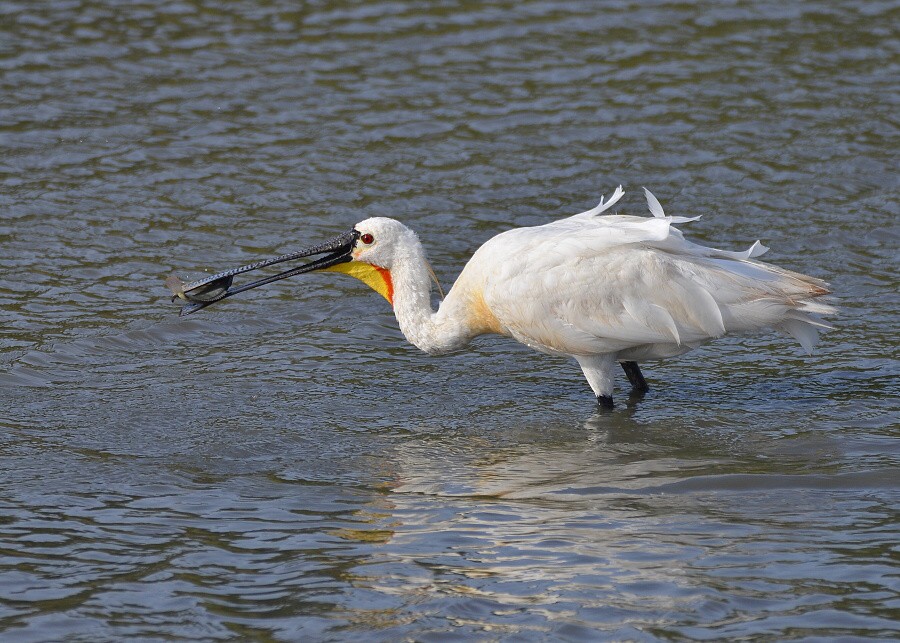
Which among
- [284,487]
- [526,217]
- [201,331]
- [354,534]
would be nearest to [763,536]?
[354,534]

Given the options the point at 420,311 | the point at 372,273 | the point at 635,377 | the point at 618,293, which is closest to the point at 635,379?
the point at 635,377

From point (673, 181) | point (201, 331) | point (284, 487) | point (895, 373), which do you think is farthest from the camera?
point (673, 181)

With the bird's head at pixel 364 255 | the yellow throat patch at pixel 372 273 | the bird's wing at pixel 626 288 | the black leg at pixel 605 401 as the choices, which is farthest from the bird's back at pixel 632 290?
the yellow throat patch at pixel 372 273

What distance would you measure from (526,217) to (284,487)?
17.4ft

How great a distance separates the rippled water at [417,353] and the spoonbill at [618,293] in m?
0.49

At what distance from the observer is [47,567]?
6586 mm

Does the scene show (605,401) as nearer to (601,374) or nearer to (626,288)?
(601,374)

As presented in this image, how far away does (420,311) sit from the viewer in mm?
9211

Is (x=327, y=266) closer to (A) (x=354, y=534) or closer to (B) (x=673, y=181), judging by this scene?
(A) (x=354, y=534)

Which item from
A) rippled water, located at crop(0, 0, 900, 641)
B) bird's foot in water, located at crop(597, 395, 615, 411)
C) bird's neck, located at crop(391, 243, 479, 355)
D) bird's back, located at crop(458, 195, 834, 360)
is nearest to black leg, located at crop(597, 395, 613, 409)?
bird's foot in water, located at crop(597, 395, 615, 411)

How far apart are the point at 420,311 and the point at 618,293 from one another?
131 centimetres

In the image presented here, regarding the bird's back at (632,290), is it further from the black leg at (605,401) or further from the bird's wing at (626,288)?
the black leg at (605,401)

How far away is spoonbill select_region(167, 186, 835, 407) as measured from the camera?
8.54 metres

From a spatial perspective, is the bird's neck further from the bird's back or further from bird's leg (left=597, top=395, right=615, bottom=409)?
bird's leg (left=597, top=395, right=615, bottom=409)
